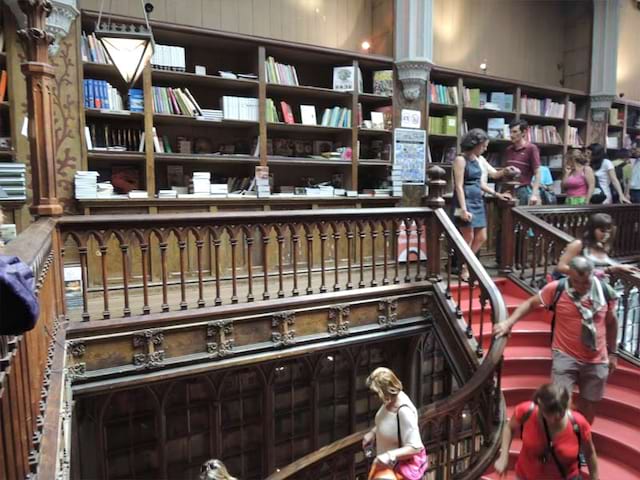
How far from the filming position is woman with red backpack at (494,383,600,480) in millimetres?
2275

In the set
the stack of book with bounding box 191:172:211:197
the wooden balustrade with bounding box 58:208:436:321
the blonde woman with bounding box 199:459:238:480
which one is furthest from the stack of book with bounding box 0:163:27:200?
the blonde woman with bounding box 199:459:238:480

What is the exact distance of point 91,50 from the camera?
4.12 m

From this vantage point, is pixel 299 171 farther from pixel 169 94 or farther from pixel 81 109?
pixel 81 109

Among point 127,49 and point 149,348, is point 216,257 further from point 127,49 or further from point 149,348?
point 127,49

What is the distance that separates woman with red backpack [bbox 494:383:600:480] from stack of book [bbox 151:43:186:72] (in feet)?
13.0

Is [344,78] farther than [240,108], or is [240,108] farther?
[344,78]

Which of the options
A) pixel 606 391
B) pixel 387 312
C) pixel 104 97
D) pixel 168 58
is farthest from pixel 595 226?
pixel 104 97

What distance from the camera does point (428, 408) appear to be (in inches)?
122

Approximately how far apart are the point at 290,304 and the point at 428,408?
3.86ft

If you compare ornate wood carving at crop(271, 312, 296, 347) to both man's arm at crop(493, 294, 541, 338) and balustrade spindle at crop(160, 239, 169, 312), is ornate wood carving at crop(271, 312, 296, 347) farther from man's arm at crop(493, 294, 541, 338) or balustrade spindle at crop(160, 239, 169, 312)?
man's arm at crop(493, 294, 541, 338)

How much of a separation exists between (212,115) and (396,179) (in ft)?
7.22

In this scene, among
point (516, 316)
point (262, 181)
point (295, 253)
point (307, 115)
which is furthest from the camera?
point (307, 115)

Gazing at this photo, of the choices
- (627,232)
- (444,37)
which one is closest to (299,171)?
(444,37)

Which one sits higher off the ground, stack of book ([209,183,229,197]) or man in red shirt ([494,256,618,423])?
stack of book ([209,183,229,197])
